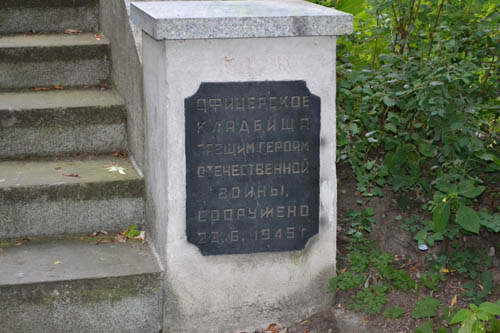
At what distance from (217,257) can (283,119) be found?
705 mm

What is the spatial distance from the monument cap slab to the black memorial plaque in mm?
234

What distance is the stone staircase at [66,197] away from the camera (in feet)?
12.0

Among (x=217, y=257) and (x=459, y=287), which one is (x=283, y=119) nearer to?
(x=217, y=257)

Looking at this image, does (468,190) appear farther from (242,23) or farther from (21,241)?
(21,241)

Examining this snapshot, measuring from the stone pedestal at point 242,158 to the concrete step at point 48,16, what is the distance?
207cm

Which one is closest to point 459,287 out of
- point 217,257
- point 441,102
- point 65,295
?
point 441,102

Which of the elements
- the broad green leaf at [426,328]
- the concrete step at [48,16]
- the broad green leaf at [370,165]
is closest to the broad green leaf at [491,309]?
the broad green leaf at [426,328]

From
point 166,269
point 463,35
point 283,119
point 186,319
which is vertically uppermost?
point 463,35

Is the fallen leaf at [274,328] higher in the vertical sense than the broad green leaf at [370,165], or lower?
lower

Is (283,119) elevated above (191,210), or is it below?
above

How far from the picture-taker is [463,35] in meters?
4.30

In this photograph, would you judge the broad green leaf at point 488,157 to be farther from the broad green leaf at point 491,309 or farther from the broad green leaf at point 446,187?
the broad green leaf at point 491,309

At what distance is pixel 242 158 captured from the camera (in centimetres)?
361

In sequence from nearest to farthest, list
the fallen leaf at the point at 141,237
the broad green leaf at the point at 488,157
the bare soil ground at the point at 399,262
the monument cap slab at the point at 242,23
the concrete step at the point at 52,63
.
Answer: the monument cap slab at the point at 242,23
the bare soil ground at the point at 399,262
the broad green leaf at the point at 488,157
the fallen leaf at the point at 141,237
the concrete step at the point at 52,63
